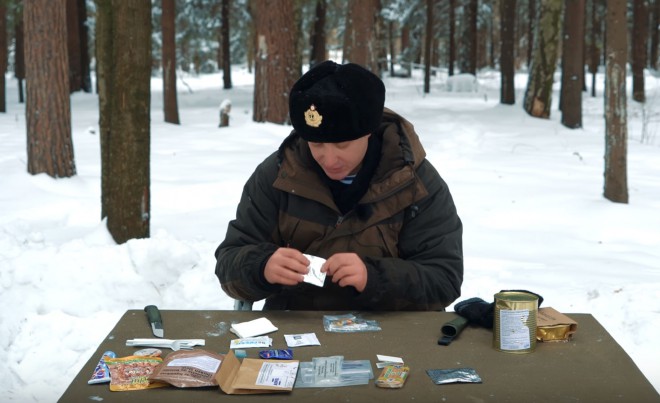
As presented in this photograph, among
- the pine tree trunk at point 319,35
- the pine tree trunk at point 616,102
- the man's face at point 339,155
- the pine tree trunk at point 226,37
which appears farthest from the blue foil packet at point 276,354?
the pine tree trunk at point 226,37

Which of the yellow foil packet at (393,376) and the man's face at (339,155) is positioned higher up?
the man's face at (339,155)

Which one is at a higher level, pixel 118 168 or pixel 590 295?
pixel 118 168

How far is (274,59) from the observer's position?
16125 millimetres

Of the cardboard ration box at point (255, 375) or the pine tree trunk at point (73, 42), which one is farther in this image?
the pine tree trunk at point (73, 42)

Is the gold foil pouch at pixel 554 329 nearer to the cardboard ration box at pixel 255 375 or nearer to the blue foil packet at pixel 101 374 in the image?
the cardboard ration box at pixel 255 375

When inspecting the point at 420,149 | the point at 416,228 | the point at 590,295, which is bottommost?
the point at 590,295

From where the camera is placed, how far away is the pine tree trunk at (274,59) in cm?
1586

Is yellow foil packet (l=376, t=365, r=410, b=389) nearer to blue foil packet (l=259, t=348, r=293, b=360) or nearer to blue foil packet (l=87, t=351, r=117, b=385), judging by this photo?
blue foil packet (l=259, t=348, r=293, b=360)

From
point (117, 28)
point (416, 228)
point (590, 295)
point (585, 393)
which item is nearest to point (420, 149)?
point (416, 228)

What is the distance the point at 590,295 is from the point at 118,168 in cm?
368

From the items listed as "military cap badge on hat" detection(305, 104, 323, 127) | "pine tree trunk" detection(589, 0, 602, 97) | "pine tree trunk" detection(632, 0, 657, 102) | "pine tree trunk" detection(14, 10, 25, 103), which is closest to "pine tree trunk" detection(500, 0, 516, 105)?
"pine tree trunk" detection(632, 0, 657, 102)

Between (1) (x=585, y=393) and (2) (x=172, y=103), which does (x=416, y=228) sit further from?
(2) (x=172, y=103)

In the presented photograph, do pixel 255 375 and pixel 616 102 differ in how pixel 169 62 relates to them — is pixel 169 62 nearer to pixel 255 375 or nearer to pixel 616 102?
pixel 616 102

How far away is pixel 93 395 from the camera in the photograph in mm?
2197
